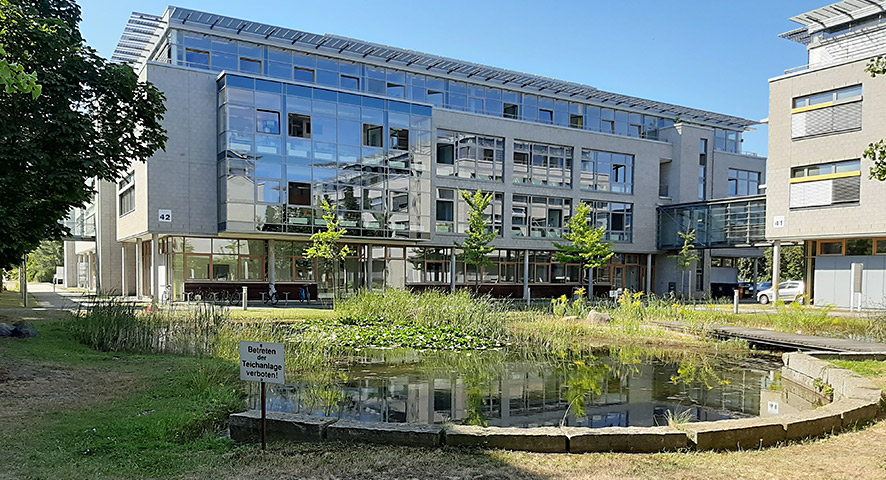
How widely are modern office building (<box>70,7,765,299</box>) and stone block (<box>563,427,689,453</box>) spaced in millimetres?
23422

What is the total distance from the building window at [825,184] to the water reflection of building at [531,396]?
19.6 meters

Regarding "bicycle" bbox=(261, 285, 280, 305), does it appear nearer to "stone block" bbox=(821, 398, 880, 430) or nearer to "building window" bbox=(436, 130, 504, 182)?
"building window" bbox=(436, 130, 504, 182)

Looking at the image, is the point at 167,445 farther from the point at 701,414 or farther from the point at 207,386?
the point at 701,414

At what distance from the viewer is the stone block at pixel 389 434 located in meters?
5.97

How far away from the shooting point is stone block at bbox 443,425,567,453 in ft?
19.2

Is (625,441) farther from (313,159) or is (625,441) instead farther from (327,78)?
(327,78)

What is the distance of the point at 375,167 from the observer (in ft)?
99.1

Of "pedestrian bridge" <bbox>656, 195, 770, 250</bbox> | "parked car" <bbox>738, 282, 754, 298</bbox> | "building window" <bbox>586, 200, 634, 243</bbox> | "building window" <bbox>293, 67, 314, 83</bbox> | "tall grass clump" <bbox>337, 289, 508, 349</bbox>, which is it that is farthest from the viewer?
"parked car" <bbox>738, 282, 754, 298</bbox>

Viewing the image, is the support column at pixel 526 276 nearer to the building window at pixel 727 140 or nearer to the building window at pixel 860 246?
the building window at pixel 860 246

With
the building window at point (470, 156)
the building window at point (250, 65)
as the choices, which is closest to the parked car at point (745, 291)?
the building window at point (470, 156)

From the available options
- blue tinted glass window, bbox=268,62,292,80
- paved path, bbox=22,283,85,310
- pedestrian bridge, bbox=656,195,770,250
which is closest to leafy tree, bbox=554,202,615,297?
pedestrian bridge, bbox=656,195,770,250

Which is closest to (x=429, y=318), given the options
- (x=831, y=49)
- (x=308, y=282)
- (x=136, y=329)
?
(x=136, y=329)

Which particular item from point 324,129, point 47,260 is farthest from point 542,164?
point 47,260

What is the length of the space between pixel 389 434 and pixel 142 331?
27.5ft
